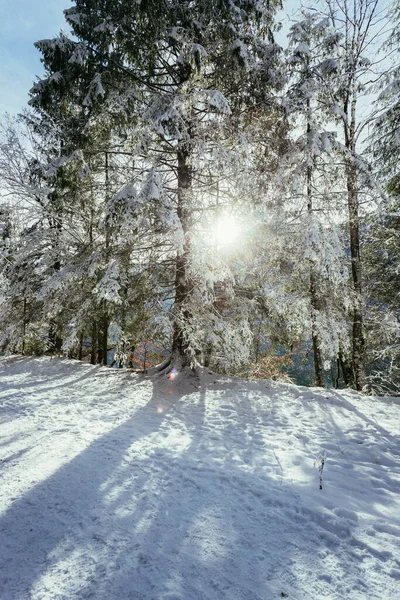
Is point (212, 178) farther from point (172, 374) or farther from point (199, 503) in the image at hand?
point (199, 503)

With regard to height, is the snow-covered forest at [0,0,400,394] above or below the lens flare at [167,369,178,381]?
above

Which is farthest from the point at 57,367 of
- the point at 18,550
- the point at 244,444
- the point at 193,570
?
the point at 193,570

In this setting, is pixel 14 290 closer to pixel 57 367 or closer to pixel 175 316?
pixel 57 367

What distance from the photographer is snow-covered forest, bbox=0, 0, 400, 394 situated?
21.1 feet

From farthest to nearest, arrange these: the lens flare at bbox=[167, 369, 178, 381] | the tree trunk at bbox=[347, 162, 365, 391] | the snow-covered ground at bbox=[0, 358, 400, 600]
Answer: the tree trunk at bbox=[347, 162, 365, 391] → the lens flare at bbox=[167, 369, 178, 381] → the snow-covered ground at bbox=[0, 358, 400, 600]

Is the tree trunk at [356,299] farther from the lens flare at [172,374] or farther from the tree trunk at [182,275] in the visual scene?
the lens flare at [172,374]

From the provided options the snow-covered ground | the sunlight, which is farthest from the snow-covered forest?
the snow-covered ground

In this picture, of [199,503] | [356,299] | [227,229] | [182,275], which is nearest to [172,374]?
[182,275]

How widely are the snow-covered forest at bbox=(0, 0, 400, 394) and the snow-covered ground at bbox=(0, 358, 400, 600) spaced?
6.58 ft

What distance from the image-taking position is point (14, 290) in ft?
37.2

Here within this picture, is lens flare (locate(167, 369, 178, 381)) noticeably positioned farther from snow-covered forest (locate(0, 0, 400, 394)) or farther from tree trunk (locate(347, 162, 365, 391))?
tree trunk (locate(347, 162, 365, 391))

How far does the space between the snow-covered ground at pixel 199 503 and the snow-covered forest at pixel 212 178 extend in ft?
6.58

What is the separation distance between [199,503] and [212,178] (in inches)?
287

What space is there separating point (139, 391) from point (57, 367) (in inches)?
158
